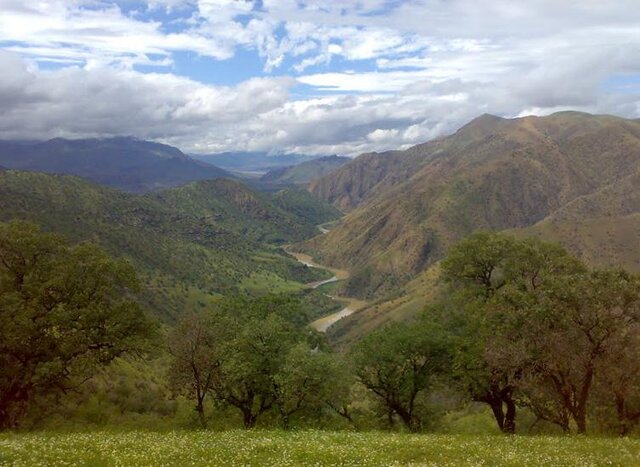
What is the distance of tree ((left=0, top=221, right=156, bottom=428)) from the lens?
112ft

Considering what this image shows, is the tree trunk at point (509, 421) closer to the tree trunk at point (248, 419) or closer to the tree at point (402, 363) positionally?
the tree at point (402, 363)

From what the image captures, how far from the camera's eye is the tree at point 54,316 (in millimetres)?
34031

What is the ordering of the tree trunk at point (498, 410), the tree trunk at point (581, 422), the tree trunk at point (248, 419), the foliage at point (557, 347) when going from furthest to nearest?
the tree trunk at point (248, 419)
the tree trunk at point (498, 410)
the tree trunk at point (581, 422)
the foliage at point (557, 347)

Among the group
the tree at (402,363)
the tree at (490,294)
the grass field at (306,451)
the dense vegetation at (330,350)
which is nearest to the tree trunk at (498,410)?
the tree at (490,294)

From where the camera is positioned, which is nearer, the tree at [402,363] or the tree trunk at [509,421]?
the tree trunk at [509,421]

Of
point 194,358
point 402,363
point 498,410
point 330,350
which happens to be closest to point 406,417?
point 402,363

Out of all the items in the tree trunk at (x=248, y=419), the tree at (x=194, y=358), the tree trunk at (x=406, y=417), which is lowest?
the tree trunk at (x=406, y=417)

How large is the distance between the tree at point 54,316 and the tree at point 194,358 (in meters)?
2.66

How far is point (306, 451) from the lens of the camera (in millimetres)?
21219

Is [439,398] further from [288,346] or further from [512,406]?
[288,346]

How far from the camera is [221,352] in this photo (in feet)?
134

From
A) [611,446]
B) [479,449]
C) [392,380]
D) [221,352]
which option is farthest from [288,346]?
[611,446]

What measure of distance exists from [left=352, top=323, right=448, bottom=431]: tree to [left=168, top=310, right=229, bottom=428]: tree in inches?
500

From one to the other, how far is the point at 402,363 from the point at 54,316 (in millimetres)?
27761
